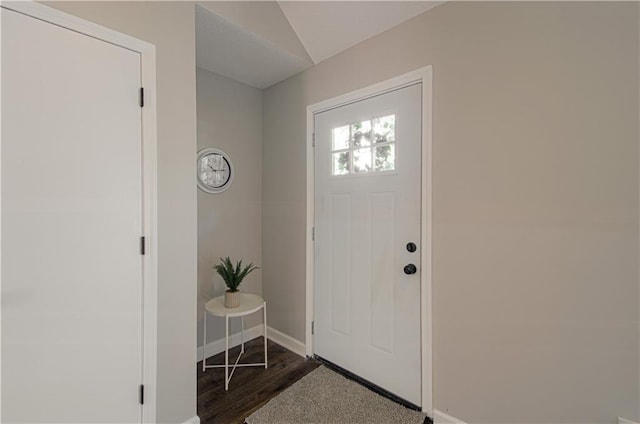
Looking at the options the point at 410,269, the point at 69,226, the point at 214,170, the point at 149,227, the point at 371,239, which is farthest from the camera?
the point at 214,170

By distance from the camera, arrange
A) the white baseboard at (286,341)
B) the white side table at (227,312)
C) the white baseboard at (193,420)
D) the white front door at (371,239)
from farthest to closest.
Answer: the white baseboard at (286,341) → the white side table at (227,312) → the white front door at (371,239) → the white baseboard at (193,420)

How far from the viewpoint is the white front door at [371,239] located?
69.7 inches

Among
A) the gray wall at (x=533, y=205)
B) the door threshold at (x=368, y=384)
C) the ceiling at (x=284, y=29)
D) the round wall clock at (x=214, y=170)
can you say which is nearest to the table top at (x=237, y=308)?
the door threshold at (x=368, y=384)

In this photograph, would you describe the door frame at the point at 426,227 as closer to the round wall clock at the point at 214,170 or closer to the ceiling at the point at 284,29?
the ceiling at the point at 284,29

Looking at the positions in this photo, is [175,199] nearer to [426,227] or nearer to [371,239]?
[371,239]

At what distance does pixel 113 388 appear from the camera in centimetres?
137

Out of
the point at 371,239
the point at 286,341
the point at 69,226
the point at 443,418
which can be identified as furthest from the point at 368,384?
the point at 69,226

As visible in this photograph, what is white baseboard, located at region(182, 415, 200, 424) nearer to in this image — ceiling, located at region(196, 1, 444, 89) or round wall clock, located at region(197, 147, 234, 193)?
round wall clock, located at region(197, 147, 234, 193)

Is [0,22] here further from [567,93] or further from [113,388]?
[567,93]

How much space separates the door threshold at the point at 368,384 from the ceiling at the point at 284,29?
237 centimetres

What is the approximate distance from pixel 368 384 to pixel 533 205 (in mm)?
1552

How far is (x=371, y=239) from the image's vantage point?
197 centimetres

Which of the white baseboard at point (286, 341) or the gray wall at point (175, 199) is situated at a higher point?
the gray wall at point (175, 199)

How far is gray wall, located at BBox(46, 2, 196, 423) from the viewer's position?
1.45 m
